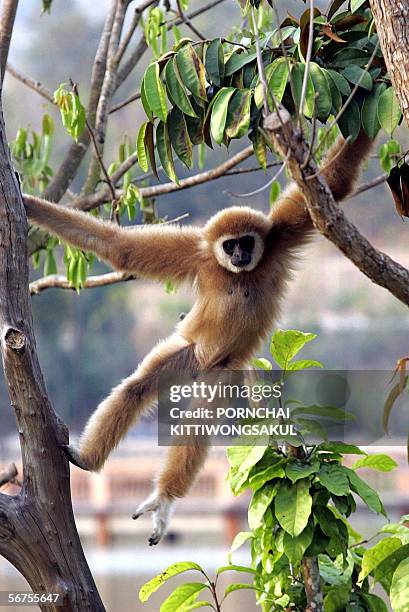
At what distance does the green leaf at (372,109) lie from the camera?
2.78 m

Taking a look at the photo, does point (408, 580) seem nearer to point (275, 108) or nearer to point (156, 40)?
point (275, 108)

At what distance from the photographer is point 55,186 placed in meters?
4.67

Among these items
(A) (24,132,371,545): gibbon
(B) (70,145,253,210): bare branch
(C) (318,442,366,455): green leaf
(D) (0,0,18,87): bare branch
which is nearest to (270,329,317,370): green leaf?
(C) (318,442,366,455): green leaf

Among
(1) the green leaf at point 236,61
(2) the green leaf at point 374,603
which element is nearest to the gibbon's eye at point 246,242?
(1) the green leaf at point 236,61

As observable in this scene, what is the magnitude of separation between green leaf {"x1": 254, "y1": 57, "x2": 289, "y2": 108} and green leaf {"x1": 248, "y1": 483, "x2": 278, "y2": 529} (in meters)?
1.19

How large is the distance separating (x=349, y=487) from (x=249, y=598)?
14.7m

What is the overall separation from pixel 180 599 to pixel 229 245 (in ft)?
5.22

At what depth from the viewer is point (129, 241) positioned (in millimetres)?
3807

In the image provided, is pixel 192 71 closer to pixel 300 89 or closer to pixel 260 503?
pixel 300 89

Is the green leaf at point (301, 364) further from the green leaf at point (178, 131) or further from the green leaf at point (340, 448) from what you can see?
the green leaf at point (178, 131)

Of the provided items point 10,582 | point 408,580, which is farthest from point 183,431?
point 10,582

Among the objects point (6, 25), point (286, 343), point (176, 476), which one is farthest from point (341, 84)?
point (176, 476)

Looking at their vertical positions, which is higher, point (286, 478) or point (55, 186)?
point (55, 186)

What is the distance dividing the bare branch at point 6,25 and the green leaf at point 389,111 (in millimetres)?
1782
